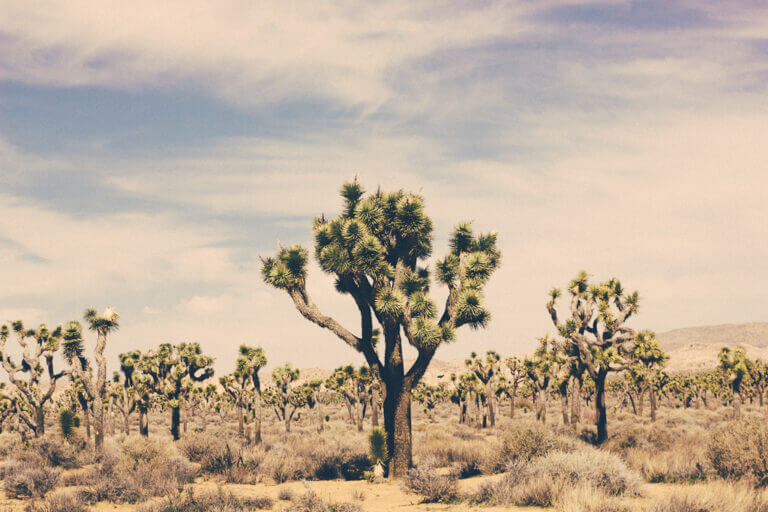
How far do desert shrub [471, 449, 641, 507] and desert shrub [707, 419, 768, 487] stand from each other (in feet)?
7.35

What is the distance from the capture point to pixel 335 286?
17.4 meters

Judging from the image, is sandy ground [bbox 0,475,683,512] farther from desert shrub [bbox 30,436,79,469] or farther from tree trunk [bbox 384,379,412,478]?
desert shrub [bbox 30,436,79,469]

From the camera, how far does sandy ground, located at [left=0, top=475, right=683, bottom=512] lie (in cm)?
1219

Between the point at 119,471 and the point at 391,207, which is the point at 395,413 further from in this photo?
the point at 119,471

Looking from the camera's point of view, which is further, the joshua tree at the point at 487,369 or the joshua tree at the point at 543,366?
the joshua tree at the point at 487,369

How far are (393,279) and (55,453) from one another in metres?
14.0

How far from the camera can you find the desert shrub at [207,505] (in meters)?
11.5

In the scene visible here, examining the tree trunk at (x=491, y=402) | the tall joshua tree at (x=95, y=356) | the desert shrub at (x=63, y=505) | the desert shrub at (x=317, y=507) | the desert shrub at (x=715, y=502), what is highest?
the tall joshua tree at (x=95, y=356)

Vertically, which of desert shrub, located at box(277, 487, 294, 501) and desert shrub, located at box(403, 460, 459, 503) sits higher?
desert shrub, located at box(403, 460, 459, 503)

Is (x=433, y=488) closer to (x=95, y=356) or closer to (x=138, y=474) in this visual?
(x=138, y=474)

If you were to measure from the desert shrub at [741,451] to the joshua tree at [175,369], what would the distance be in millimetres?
24079

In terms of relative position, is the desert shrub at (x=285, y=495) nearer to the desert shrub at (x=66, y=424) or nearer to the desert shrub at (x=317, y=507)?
the desert shrub at (x=317, y=507)

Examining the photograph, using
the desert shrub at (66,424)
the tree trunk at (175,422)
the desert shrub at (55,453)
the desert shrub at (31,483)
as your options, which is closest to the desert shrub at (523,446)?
the desert shrub at (31,483)

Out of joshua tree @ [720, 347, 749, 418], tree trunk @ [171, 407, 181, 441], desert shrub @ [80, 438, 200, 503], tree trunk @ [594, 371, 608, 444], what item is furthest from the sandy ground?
joshua tree @ [720, 347, 749, 418]
